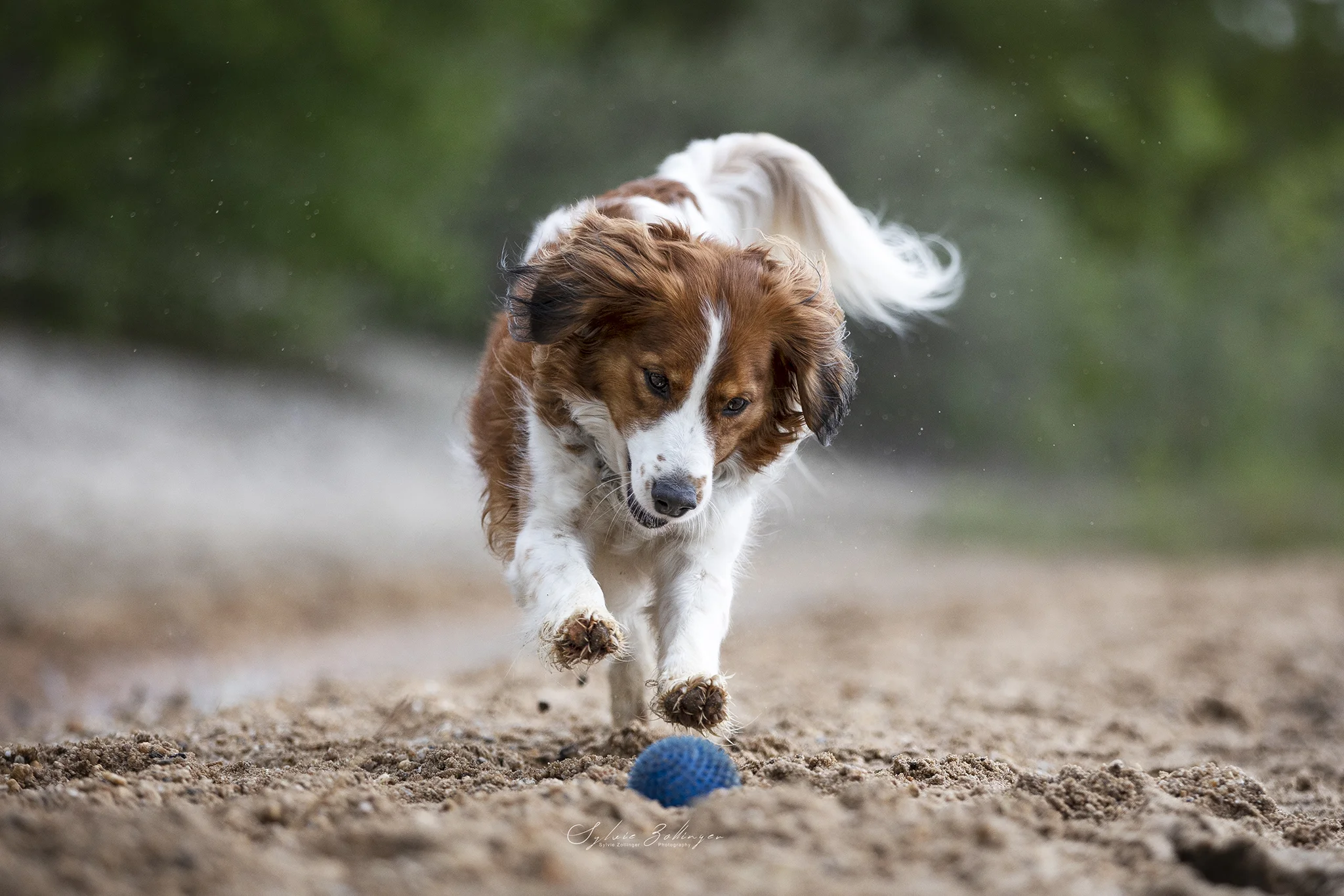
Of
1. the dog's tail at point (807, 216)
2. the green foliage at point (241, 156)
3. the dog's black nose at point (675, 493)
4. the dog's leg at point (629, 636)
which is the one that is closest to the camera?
the dog's black nose at point (675, 493)

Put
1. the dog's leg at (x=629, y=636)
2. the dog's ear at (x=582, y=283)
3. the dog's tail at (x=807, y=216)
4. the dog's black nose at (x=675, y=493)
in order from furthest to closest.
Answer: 1. the dog's tail at (x=807, y=216)
2. the dog's leg at (x=629, y=636)
3. the dog's ear at (x=582, y=283)
4. the dog's black nose at (x=675, y=493)

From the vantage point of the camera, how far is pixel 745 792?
3643mm

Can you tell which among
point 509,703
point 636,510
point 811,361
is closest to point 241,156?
point 509,703

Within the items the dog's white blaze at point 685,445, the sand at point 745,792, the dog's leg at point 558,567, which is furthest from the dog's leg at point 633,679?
the dog's white blaze at point 685,445

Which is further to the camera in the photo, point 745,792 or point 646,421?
point 646,421

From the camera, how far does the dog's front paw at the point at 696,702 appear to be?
14.2ft

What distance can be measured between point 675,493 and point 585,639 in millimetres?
551

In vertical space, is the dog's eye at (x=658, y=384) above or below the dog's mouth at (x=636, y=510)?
above

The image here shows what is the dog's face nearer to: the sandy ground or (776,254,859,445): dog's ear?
(776,254,859,445): dog's ear

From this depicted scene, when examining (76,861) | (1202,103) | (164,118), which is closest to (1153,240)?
(1202,103)

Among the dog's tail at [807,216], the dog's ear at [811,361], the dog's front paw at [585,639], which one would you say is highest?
the dog's tail at [807,216]

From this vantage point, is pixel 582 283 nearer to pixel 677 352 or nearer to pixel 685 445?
pixel 677 352

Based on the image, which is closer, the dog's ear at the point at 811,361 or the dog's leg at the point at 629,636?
the dog's ear at the point at 811,361

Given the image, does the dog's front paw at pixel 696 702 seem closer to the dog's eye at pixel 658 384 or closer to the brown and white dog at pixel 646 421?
the brown and white dog at pixel 646 421
